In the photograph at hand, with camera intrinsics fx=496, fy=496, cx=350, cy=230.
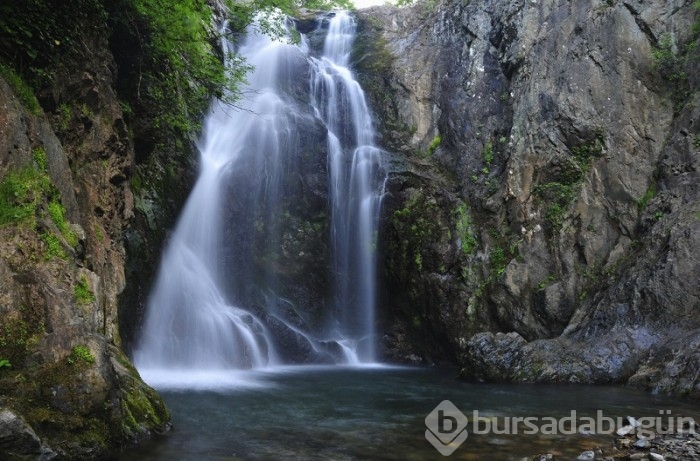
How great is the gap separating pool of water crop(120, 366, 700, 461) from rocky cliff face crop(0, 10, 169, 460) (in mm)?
549

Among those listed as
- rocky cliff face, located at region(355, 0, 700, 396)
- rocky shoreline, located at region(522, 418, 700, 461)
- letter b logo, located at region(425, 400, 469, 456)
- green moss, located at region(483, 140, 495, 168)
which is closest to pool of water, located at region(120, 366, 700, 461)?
letter b logo, located at region(425, 400, 469, 456)

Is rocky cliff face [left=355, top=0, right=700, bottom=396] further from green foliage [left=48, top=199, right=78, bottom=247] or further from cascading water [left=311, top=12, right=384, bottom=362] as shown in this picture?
green foliage [left=48, top=199, right=78, bottom=247]

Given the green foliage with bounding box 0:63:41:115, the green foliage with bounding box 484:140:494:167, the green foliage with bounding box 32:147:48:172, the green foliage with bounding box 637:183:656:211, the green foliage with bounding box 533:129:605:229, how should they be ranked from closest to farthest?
the green foliage with bounding box 32:147:48:172 < the green foliage with bounding box 0:63:41:115 < the green foliage with bounding box 637:183:656:211 < the green foliage with bounding box 533:129:605:229 < the green foliage with bounding box 484:140:494:167

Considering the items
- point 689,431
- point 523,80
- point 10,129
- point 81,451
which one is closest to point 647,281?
point 689,431

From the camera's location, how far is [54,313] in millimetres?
4973

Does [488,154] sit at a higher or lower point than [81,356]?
higher

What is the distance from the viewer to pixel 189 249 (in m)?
14.3

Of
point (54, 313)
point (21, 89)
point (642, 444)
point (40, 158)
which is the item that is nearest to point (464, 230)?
point (642, 444)

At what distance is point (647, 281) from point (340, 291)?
881 cm

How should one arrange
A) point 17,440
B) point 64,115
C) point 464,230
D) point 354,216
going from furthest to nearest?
1. point 354,216
2. point 464,230
3. point 64,115
4. point 17,440

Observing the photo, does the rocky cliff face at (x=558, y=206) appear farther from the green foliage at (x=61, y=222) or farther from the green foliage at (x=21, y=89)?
the green foliage at (x=21, y=89)

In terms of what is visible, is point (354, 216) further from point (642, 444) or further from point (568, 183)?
point (642, 444)

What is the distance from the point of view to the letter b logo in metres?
5.59

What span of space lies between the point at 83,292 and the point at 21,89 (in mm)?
3141
